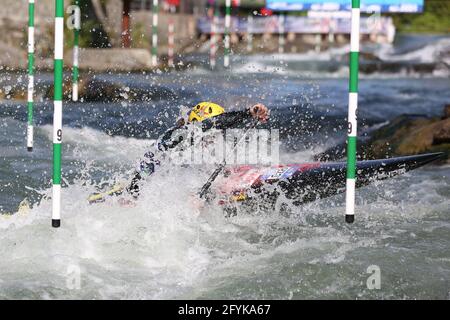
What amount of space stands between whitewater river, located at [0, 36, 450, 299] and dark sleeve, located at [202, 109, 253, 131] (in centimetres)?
51

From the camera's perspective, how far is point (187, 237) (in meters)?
6.94

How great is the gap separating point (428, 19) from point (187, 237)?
30950 mm

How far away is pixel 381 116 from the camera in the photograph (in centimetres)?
1589

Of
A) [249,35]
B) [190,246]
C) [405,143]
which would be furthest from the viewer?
[249,35]

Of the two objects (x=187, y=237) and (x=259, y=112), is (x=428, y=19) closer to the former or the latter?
(x=259, y=112)

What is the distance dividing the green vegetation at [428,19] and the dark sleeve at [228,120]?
28342mm

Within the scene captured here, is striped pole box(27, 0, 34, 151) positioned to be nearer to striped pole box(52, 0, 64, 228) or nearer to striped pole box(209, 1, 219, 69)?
striped pole box(52, 0, 64, 228)

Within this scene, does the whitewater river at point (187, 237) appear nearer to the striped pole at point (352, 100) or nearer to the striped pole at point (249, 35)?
the striped pole at point (352, 100)

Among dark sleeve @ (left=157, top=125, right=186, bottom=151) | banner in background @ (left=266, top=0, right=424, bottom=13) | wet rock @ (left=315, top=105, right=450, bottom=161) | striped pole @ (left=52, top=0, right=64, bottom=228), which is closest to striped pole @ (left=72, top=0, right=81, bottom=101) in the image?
dark sleeve @ (left=157, top=125, right=186, bottom=151)

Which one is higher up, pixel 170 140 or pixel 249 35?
pixel 249 35

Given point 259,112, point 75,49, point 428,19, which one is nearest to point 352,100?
point 259,112

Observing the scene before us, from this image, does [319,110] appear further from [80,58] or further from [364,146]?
[80,58]

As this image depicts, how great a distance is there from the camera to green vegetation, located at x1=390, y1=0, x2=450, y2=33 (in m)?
35.1

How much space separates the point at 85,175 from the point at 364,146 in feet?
15.1
